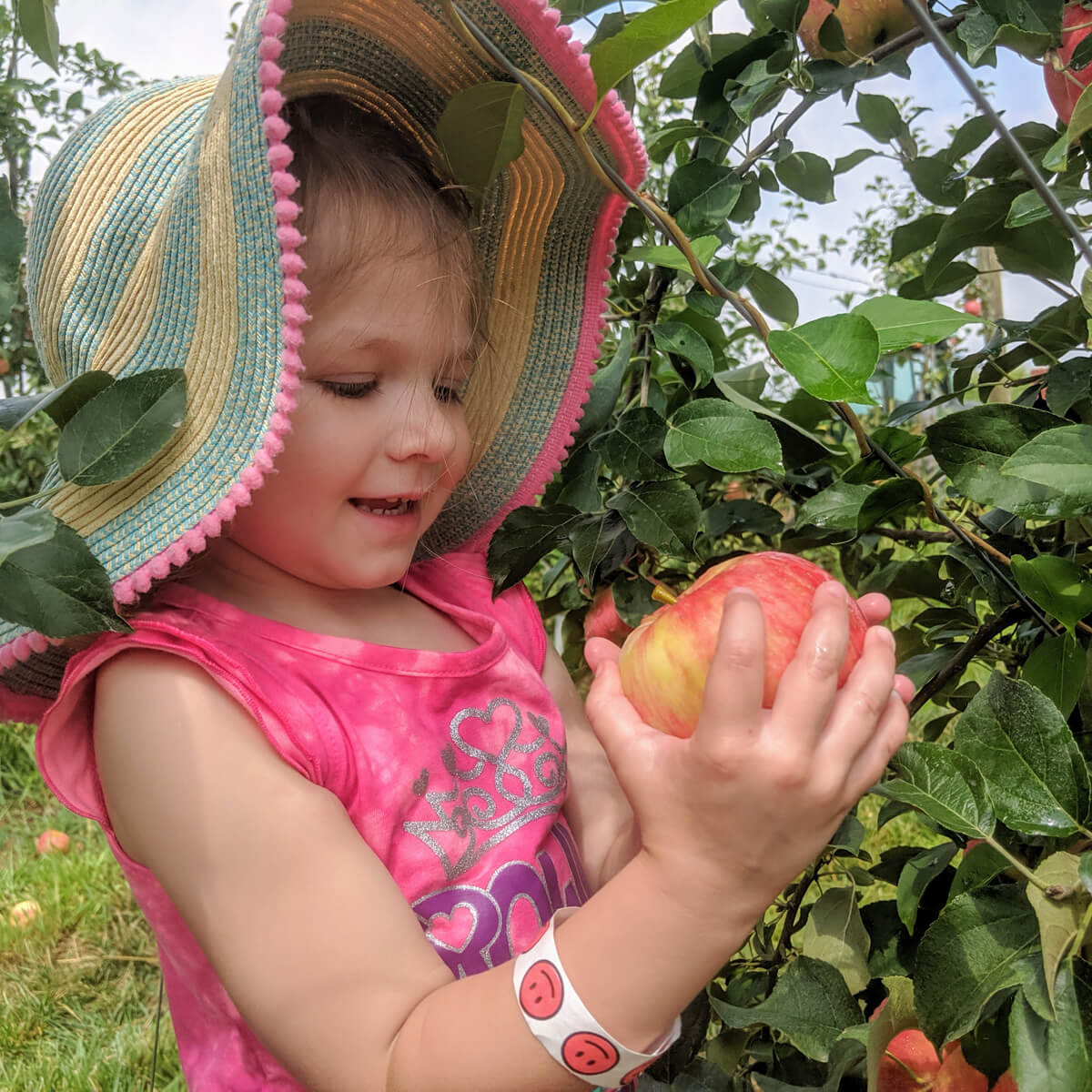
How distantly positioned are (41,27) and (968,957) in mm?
869

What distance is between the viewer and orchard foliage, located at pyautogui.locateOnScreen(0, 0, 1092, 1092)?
65 cm

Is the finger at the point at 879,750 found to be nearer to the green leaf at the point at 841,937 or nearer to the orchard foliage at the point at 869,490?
the orchard foliage at the point at 869,490

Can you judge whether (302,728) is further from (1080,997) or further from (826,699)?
(1080,997)

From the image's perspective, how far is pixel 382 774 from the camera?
97cm

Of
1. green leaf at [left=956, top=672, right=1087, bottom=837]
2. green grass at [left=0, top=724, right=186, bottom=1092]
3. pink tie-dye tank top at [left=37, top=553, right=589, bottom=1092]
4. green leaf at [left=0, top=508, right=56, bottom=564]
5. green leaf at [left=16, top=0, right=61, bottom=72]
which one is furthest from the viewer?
green grass at [left=0, top=724, right=186, bottom=1092]

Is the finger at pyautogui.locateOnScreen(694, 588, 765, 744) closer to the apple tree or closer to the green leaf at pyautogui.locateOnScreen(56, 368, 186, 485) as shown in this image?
the apple tree

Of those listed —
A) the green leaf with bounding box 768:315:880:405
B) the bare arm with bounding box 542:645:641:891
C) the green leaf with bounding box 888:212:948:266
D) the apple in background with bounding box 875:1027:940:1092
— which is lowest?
the apple in background with bounding box 875:1027:940:1092

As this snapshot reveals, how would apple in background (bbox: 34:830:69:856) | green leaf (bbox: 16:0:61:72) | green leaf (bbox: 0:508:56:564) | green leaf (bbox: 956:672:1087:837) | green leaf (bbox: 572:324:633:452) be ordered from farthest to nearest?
apple in background (bbox: 34:830:69:856) < green leaf (bbox: 572:324:633:452) < green leaf (bbox: 16:0:61:72) < green leaf (bbox: 956:672:1087:837) < green leaf (bbox: 0:508:56:564)

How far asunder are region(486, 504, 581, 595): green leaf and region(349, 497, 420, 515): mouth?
0.27ft

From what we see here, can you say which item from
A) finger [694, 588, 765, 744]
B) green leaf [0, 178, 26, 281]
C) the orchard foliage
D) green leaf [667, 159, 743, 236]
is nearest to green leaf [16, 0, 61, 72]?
the orchard foliage

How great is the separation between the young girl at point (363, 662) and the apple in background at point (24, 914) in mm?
1131

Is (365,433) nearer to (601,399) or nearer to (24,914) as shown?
(601,399)

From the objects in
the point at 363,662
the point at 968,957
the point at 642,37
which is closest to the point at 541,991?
the point at 968,957

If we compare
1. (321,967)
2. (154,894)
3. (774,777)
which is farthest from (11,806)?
(774,777)
